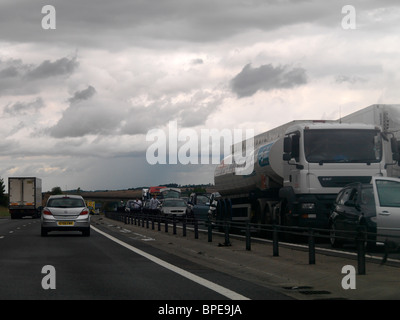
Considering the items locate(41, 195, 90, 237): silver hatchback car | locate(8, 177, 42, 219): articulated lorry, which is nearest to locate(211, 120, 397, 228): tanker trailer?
locate(41, 195, 90, 237): silver hatchback car

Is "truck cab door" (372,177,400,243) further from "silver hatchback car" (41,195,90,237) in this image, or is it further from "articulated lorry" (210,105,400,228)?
"silver hatchback car" (41,195,90,237)

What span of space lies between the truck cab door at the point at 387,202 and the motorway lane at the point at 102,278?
4.72 m

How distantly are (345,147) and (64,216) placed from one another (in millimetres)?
→ 12353

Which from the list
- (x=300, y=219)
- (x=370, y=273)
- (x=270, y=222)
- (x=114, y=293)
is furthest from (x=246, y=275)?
(x=270, y=222)

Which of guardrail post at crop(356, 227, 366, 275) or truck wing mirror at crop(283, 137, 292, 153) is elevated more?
truck wing mirror at crop(283, 137, 292, 153)

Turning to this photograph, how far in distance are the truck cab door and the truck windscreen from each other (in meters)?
3.40

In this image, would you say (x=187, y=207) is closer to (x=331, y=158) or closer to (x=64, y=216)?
(x=64, y=216)

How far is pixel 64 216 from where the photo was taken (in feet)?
102

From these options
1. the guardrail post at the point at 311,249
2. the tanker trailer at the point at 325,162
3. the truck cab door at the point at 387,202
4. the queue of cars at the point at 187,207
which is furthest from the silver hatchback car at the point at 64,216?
the guardrail post at the point at 311,249

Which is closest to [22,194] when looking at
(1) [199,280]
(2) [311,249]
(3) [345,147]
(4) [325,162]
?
(4) [325,162]

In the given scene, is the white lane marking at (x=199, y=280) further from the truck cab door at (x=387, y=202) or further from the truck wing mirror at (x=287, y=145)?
the truck wing mirror at (x=287, y=145)

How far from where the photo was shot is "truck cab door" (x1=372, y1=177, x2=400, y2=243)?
19.0 meters

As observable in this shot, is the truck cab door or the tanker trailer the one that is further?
the tanker trailer
